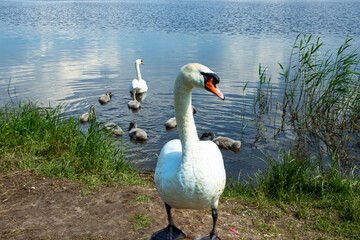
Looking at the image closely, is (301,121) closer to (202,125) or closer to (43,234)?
(202,125)

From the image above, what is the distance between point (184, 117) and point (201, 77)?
0.52 meters

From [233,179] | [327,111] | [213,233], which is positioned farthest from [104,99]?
[213,233]

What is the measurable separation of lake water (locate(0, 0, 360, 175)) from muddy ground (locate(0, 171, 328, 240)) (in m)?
2.47

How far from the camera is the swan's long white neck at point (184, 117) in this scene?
3.36m

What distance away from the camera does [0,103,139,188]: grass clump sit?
5.24m

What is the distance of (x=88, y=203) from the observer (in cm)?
453

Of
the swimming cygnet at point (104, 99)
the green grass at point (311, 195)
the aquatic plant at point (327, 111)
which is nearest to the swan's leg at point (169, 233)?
the green grass at point (311, 195)

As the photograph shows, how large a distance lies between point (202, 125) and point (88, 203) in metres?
5.71

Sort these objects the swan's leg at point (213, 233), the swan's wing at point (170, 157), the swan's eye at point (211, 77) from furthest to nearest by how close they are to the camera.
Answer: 1. the swan's leg at point (213, 233)
2. the swan's wing at point (170, 157)
3. the swan's eye at point (211, 77)

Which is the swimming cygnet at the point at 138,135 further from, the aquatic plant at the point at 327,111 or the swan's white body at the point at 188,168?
the swan's white body at the point at 188,168

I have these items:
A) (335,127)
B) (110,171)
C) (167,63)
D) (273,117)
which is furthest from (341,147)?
(167,63)

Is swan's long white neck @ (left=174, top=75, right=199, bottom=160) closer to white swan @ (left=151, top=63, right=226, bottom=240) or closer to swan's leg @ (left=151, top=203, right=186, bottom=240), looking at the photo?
white swan @ (left=151, top=63, right=226, bottom=240)

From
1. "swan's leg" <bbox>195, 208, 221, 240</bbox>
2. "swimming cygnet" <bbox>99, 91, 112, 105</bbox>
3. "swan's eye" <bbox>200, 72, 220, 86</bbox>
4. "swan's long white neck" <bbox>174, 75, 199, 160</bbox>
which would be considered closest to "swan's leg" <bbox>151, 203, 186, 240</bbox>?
"swan's leg" <bbox>195, 208, 221, 240</bbox>

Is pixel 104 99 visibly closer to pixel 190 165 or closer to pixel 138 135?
pixel 138 135
